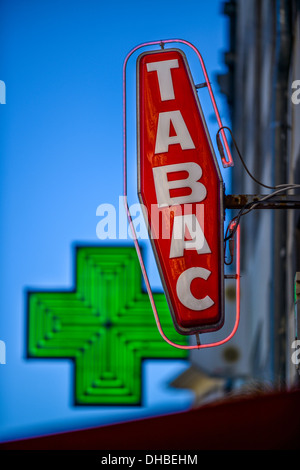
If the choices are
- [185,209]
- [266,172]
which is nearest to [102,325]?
[266,172]

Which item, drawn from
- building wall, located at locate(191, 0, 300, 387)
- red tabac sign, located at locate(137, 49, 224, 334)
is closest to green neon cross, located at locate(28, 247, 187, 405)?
building wall, located at locate(191, 0, 300, 387)

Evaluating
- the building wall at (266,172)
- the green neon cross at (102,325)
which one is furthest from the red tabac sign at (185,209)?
the green neon cross at (102,325)

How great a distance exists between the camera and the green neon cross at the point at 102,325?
38.1 feet

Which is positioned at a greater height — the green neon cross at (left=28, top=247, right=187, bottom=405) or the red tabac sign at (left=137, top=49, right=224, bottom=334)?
the red tabac sign at (left=137, top=49, right=224, bottom=334)

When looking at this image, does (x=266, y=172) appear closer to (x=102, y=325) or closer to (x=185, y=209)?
(x=102, y=325)

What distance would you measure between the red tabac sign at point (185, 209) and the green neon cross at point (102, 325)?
172 inches

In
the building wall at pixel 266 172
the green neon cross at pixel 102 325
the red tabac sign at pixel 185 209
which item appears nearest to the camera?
the red tabac sign at pixel 185 209

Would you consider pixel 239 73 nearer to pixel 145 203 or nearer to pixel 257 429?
pixel 145 203

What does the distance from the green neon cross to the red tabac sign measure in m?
4.36

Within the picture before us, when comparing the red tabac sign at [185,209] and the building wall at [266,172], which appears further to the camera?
the building wall at [266,172]

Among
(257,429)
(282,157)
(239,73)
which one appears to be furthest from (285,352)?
(239,73)

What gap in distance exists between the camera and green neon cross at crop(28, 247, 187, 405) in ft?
38.1

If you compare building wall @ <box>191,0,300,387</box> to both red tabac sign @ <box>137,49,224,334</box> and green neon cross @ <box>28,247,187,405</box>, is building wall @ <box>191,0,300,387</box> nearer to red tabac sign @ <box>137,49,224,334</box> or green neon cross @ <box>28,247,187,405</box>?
red tabac sign @ <box>137,49,224,334</box>

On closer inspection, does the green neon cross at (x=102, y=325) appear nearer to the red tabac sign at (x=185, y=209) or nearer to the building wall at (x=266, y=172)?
the building wall at (x=266, y=172)
